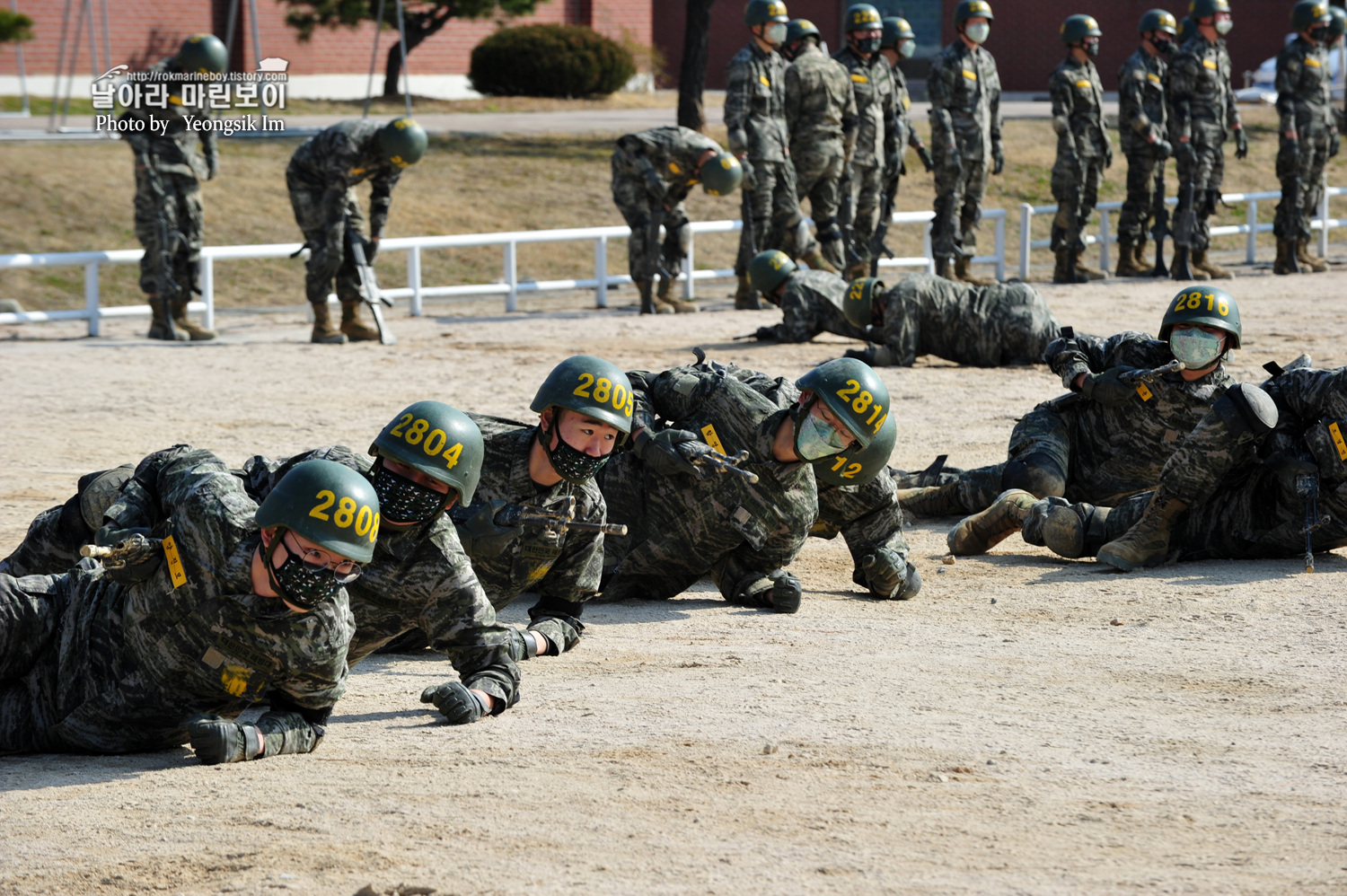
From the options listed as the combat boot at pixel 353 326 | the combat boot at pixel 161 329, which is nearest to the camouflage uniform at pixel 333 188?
the combat boot at pixel 353 326

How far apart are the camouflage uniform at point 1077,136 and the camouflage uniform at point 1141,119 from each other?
298mm

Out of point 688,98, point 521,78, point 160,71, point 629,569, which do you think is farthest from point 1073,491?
point 521,78

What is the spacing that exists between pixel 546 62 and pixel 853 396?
31.3 meters

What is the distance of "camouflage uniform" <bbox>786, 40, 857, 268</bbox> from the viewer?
1819cm

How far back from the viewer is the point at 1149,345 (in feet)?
31.4

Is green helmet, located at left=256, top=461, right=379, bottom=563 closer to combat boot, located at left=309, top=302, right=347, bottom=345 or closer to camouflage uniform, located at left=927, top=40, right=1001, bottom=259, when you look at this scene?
combat boot, located at left=309, top=302, right=347, bottom=345

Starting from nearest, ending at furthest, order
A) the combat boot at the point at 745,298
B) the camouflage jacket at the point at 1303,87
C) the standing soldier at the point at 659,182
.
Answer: the standing soldier at the point at 659,182, the combat boot at the point at 745,298, the camouflage jacket at the point at 1303,87

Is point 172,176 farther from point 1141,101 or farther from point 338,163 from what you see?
point 1141,101

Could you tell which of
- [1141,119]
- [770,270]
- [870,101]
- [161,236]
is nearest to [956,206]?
[870,101]

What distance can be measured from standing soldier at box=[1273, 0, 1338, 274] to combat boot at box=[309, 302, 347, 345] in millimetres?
12042

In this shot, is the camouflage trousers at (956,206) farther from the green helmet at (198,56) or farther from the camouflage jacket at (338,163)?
the green helmet at (198,56)

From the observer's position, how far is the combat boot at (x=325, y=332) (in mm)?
16109

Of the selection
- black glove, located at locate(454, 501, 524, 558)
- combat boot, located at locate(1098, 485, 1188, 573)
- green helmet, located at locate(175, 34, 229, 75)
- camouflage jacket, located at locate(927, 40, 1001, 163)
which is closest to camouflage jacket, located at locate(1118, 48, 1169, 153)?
camouflage jacket, located at locate(927, 40, 1001, 163)

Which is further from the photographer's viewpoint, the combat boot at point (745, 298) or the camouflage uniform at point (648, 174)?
the combat boot at point (745, 298)
